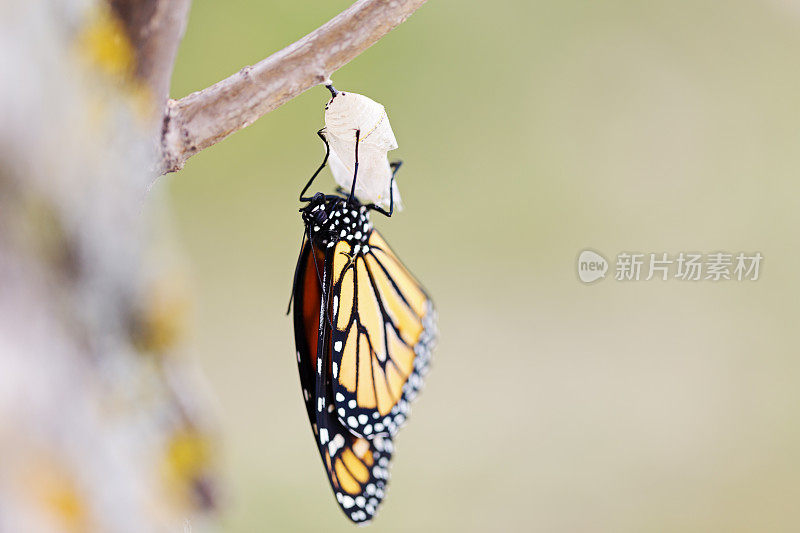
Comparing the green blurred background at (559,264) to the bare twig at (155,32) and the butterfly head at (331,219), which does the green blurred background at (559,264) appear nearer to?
the butterfly head at (331,219)

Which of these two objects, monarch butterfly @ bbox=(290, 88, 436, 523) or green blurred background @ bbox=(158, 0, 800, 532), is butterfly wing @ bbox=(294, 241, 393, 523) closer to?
monarch butterfly @ bbox=(290, 88, 436, 523)

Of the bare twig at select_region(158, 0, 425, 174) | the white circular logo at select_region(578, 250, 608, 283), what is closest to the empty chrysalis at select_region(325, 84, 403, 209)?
the bare twig at select_region(158, 0, 425, 174)

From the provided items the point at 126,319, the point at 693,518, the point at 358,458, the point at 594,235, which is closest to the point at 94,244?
the point at 126,319

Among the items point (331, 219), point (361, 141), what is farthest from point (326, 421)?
point (361, 141)

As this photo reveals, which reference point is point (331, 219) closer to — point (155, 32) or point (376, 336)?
point (376, 336)

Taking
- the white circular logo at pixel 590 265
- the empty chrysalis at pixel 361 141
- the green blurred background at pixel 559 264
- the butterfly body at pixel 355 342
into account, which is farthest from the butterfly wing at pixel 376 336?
the green blurred background at pixel 559 264

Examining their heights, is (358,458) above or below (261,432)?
below

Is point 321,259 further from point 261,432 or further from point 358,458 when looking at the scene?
point 261,432
